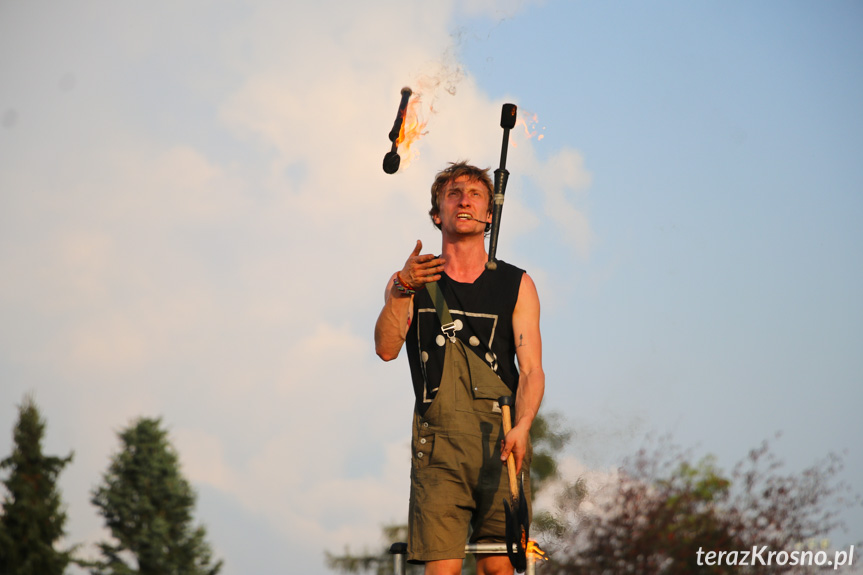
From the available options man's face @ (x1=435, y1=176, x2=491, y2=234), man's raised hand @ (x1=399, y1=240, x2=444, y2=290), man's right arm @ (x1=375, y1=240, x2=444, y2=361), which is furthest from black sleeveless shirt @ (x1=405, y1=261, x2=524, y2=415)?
man's raised hand @ (x1=399, y1=240, x2=444, y2=290)

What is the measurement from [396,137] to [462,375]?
1600mm

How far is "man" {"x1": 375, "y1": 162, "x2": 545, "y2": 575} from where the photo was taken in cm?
489

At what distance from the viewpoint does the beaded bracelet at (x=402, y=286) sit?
4860 mm

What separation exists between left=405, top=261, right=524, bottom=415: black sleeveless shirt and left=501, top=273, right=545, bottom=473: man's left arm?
6 centimetres

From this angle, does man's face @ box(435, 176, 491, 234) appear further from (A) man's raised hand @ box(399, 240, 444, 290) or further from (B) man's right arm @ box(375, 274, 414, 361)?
(A) man's raised hand @ box(399, 240, 444, 290)

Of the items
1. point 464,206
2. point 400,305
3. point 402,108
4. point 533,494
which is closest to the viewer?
point 400,305

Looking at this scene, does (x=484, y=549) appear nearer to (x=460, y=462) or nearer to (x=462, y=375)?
(x=460, y=462)

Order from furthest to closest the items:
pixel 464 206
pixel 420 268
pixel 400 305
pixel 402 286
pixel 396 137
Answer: pixel 396 137 → pixel 464 206 → pixel 400 305 → pixel 402 286 → pixel 420 268

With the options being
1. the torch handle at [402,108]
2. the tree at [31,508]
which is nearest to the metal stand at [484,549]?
the torch handle at [402,108]

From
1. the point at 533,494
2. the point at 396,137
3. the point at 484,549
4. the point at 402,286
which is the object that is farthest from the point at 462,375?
the point at 533,494

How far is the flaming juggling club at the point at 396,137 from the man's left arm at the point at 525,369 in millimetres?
1075

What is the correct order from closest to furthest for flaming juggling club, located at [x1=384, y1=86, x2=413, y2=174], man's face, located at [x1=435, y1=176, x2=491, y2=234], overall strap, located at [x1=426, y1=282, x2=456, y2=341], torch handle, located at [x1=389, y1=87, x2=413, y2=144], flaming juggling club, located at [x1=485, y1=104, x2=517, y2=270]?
flaming juggling club, located at [x1=485, y1=104, x2=517, y2=270]
overall strap, located at [x1=426, y1=282, x2=456, y2=341]
man's face, located at [x1=435, y1=176, x2=491, y2=234]
flaming juggling club, located at [x1=384, y1=86, x2=413, y2=174]
torch handle, located at [x1=389, y1=87, x2=413, y2=144]

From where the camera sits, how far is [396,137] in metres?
5.66

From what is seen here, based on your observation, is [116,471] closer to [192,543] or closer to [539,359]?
[192,543]
